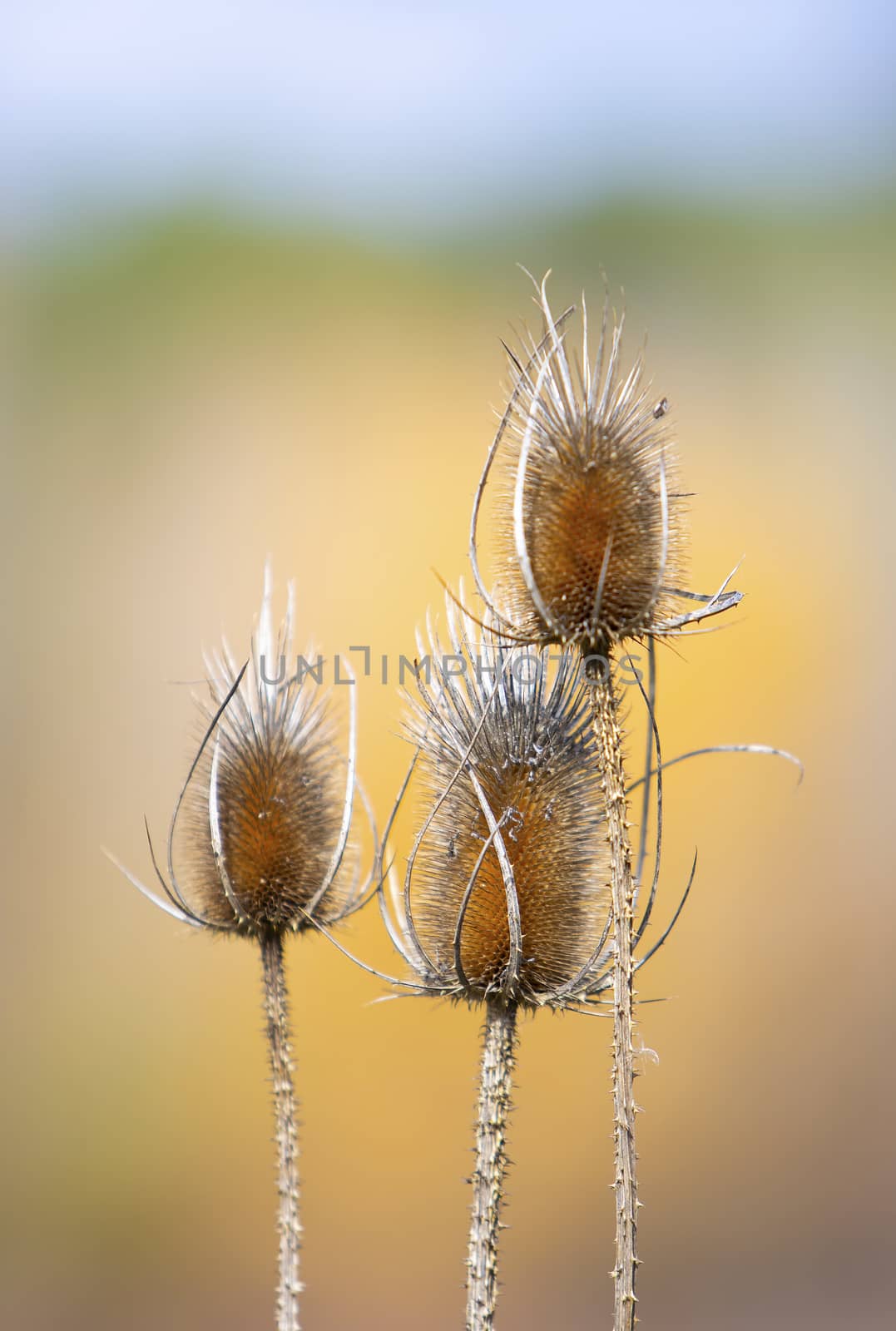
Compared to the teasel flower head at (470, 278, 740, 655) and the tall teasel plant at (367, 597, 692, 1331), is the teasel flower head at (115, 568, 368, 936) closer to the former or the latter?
the tall teasel plant at (367, 597, 692, 1331)

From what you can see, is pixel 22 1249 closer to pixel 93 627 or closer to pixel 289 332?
pixel 93 627

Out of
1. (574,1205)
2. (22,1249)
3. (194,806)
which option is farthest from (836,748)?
(22,1249)

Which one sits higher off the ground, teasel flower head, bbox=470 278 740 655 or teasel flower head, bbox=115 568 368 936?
teasel flower head, bbox=470 278 740 655

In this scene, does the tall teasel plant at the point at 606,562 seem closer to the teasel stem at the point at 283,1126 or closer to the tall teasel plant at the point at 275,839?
the tall teasel plant at the point at 275,839

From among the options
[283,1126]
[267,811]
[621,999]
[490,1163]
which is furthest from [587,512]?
[283,1126]

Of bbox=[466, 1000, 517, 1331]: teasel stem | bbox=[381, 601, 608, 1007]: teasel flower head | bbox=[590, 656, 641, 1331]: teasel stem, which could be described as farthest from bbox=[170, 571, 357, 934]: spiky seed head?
bbox=[590, 656, 641, 1331]: teasel stem
